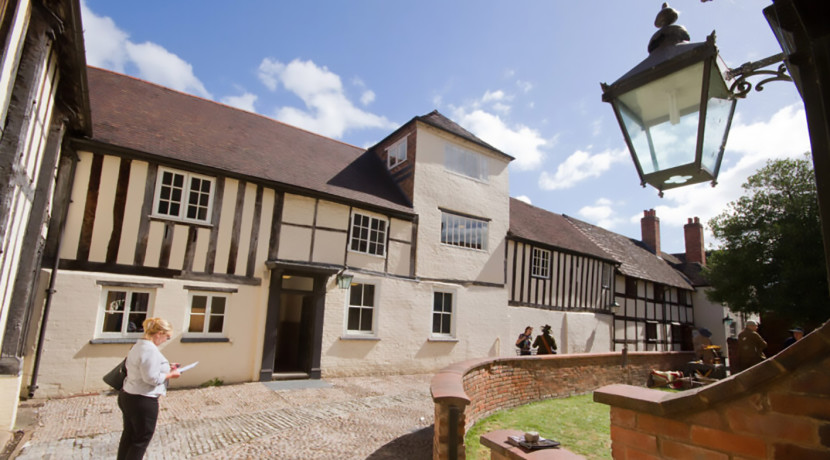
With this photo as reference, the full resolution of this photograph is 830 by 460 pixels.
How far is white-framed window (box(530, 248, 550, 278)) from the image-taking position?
55.4 ft

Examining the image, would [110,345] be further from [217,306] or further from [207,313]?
[217,306]

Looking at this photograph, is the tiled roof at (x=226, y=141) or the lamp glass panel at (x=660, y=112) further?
the tiled roof at (x=226, y=141)

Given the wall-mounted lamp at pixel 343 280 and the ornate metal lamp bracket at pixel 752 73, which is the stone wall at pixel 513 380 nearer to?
the ornate metal lamp bracket at pixel 752 73

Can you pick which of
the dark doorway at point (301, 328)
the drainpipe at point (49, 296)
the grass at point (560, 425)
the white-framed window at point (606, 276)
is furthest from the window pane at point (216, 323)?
the white-framed window at point (606, 276)

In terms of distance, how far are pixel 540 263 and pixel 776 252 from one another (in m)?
10.5

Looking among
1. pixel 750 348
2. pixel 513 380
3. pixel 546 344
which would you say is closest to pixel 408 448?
pixel 513 380

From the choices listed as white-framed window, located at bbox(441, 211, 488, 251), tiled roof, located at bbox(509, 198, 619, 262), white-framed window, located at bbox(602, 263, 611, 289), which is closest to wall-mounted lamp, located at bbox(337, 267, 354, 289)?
white-framed window, located at bbox(441, 211, 488, 251)

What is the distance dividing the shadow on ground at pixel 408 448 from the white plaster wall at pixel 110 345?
17.6ft

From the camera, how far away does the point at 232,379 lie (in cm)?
972

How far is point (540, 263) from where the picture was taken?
17.2m

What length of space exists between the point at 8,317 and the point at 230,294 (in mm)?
4002

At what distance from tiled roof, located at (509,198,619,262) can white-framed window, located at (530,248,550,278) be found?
44cm

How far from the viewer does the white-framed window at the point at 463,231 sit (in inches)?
565

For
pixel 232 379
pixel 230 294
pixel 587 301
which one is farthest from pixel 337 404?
pixel 587 301
